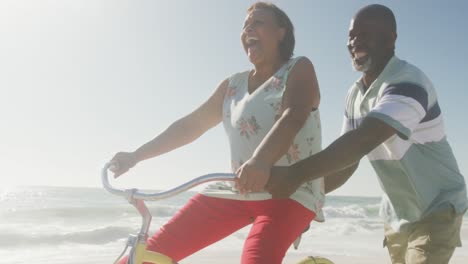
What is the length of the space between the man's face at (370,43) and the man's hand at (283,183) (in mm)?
1015

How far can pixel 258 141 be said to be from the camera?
96.0 inches

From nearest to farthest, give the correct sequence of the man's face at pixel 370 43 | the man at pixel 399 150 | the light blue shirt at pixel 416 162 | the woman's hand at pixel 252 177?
the woman's hand at pixel 252 177 → the man at pixel 399 150 → the light blue shirt at pixel 416 162 → the man's face at pixel 370 43

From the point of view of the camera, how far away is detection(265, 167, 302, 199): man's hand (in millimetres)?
1809

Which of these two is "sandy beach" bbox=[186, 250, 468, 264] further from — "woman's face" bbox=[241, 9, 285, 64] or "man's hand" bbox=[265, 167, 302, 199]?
"man's hand" bbox=[265, 167, 302, 199]

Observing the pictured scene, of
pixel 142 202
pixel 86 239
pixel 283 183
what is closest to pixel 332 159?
pixel 283 183

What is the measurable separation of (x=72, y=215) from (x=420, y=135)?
15354 millimetres

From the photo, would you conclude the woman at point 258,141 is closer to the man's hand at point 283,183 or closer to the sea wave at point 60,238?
the man's hand at point 283,183

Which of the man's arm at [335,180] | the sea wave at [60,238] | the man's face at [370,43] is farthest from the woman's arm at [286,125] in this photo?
the sea wave at [60,238]

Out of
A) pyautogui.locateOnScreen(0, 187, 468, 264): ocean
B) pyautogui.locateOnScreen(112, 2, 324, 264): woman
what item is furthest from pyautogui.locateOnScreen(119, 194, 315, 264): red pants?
pyautogui.locateOnScreen(0, 187, 468, 264): ocean

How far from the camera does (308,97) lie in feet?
7.43

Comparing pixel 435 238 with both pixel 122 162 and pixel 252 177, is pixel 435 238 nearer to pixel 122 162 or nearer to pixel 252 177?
pixel 252 177

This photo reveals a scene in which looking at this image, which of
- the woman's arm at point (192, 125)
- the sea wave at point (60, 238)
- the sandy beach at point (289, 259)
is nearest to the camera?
the woman's arm at point (192, 125)

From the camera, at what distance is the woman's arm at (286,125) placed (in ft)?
5.90

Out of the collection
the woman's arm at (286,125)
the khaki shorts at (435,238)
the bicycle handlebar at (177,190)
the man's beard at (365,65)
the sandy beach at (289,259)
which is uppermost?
the man's beard at (365,65)
